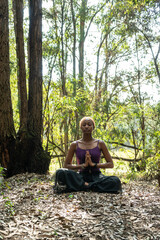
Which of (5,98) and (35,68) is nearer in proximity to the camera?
(5,98)

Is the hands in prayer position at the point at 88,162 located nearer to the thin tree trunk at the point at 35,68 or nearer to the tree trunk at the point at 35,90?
the tree trunk at the point at 35,90

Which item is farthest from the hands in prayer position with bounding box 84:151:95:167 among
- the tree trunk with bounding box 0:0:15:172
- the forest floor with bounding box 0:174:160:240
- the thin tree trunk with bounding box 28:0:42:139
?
the tree trunk with bounding box 0:0:15:172

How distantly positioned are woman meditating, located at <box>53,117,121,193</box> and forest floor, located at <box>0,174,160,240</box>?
0.46ft

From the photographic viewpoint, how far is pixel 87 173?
3.91 metres

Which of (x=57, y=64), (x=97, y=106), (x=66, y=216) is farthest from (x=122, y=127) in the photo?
(x=66, y=216)

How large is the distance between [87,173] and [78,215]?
126 centimetres

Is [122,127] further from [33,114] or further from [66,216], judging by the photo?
[66,216]

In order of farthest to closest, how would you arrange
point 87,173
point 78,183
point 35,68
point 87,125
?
point 35,68, point 87,125, point 87,173, point 78,183

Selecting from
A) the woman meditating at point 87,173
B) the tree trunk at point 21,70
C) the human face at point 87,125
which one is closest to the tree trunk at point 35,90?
the tree trunk at point 21,70

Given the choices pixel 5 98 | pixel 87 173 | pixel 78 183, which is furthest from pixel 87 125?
pixel 5 98

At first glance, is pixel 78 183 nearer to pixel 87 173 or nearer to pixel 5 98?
pixel 87 173

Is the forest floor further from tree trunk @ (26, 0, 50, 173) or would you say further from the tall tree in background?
tree trunk @ (26, 0, 50, 173)

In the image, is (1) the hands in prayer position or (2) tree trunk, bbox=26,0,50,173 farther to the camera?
(2) tree trunk, bbox=26,0,50,173

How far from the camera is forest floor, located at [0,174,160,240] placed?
2.24 metres
